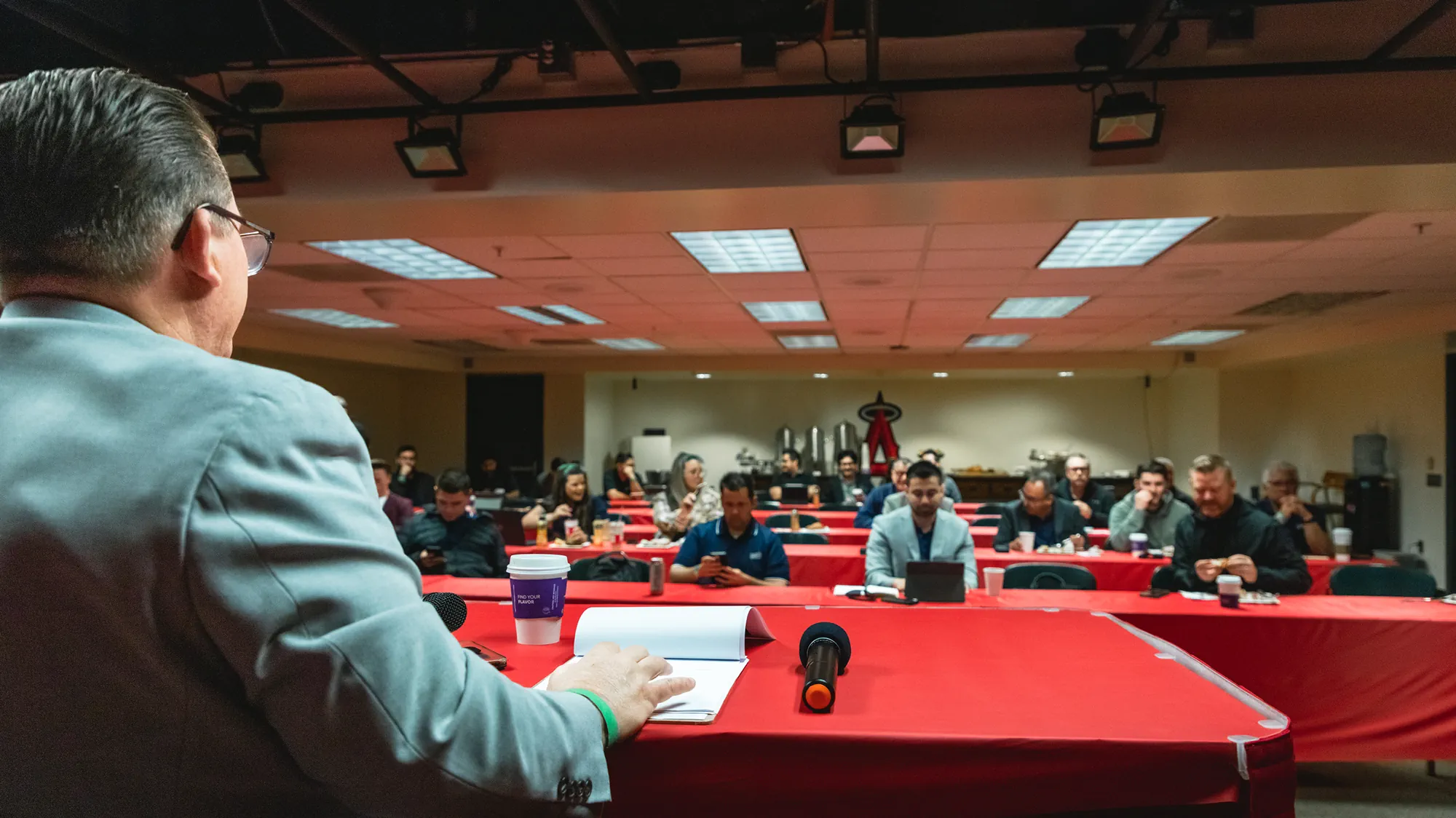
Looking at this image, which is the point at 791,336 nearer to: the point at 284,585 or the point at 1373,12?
the point at 1373,12

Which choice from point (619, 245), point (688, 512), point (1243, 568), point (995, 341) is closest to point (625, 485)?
point (688, 512)

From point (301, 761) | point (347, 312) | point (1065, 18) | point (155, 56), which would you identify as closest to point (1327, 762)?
point (1065, 18)

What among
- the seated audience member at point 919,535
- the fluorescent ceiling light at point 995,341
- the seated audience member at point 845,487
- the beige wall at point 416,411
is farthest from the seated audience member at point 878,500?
the beige wall at point 416,411

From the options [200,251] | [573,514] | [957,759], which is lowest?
[573,514]

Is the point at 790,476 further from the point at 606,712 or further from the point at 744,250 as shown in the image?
the point at 606,712

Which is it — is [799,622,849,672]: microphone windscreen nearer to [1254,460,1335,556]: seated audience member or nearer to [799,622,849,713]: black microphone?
[799,622,849,713]: black microphone

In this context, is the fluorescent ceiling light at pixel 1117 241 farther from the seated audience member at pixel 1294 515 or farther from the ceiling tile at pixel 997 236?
the seated audience member at pixel 1294 515

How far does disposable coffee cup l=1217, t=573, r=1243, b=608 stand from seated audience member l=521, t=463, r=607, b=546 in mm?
4335

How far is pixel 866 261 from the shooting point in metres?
6.14

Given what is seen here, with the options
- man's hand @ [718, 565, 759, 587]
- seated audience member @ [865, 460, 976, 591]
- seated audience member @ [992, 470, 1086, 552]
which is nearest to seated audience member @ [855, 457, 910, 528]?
seated audience member @ [992, 470, 1086, 552]

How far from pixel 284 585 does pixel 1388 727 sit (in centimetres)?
434

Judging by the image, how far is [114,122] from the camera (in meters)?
0.62

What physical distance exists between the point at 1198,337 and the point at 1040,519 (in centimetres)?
573

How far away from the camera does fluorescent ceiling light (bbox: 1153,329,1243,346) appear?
33.2 feet
